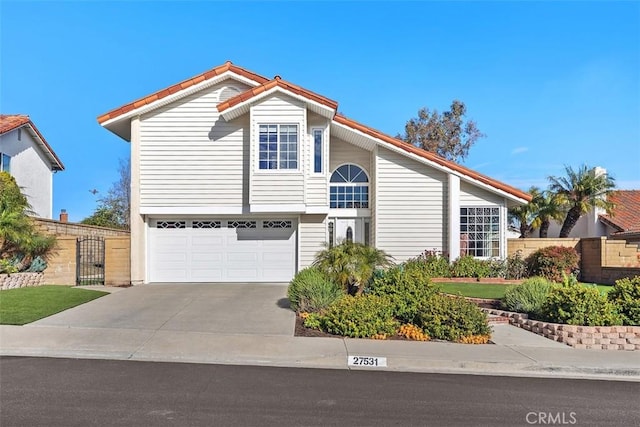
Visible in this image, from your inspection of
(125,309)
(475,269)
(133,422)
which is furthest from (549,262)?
(133,422)

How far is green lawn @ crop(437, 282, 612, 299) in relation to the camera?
13461mm

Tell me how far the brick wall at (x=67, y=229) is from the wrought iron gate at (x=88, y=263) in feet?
3.08

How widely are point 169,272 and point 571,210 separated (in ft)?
73.7

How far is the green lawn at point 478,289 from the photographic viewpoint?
1346 cm

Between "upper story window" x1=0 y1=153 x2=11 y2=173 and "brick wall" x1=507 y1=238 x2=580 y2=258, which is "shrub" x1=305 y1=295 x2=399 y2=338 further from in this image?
"upper story window" x1=0 y1=153 x2=11 y2=173

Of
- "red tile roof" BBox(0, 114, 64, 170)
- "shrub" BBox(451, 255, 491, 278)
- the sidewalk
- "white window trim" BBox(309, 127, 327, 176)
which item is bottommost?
the sidewalk

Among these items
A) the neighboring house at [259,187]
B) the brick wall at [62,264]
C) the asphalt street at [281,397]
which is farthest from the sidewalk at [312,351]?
the neighboring house at [259,187]

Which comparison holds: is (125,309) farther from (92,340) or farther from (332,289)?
(332,289)

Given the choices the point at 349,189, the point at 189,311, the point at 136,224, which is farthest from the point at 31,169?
the point at 189,311

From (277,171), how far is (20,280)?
27.0ft

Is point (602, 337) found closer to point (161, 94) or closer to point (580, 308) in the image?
point (580, 308)

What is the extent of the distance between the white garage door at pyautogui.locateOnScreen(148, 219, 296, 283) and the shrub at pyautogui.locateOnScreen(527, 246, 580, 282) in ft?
28.0

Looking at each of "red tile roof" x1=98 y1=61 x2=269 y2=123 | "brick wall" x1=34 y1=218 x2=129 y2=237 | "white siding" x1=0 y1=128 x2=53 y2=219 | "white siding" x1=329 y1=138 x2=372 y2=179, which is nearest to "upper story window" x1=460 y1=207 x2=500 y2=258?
"white siding" x1=329 y1=138 x2=372 y2=179

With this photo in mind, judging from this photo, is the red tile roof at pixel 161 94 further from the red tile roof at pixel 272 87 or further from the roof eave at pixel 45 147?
the roof eave at pixel 45 147
